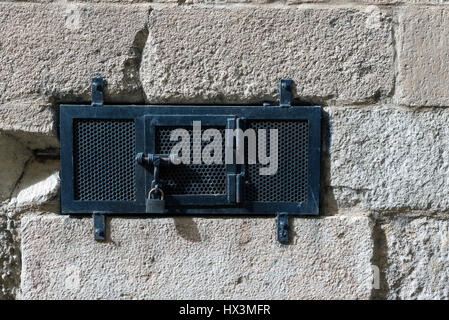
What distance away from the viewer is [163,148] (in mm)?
1951

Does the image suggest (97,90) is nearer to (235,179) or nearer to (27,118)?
(27,118)

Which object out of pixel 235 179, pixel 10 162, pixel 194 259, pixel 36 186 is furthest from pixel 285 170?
pixel 10 162

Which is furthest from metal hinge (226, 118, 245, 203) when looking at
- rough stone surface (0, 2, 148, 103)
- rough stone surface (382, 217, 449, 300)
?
rough stone surface (382, 217, 449, 300)

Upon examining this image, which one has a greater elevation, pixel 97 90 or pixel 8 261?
pixel 97 90

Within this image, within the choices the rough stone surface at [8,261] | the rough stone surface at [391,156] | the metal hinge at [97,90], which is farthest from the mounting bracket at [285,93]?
the rough stone surface at [8,261]

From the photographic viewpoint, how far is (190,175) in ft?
6.42

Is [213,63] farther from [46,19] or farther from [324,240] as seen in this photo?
[324,240]

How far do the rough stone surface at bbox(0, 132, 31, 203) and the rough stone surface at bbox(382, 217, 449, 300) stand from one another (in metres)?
1.49

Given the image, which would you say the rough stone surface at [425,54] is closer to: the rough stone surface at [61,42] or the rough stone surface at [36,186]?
the rough stone surface at [61,42]

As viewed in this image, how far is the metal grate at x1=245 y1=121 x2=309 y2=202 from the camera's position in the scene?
1964mm

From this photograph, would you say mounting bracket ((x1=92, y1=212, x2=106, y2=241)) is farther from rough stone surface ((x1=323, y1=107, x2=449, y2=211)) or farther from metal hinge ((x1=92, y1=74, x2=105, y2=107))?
rough stone surface ((x1=323, y1=107, x2=449, y2=211))

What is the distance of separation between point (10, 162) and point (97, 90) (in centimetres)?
47

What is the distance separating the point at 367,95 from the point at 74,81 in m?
1.15

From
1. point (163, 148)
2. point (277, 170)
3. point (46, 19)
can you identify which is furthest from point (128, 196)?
point (46, 19)
